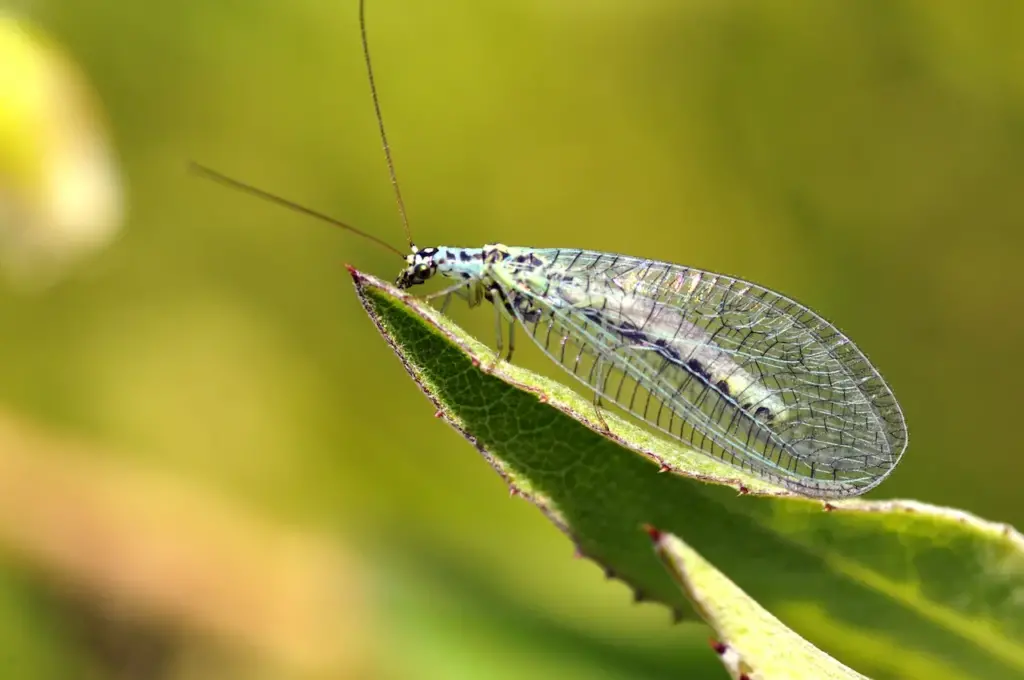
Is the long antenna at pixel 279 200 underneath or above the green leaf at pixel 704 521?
above

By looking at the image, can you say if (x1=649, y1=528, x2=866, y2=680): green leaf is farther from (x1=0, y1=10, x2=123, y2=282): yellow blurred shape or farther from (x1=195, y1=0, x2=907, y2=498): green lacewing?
(x1=0, y1=10, x2=123, y2=282): yellow blurred shape

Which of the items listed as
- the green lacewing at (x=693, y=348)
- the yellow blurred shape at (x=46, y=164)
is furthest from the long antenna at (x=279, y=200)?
the yellow blurred shape at (x=46, y=164)

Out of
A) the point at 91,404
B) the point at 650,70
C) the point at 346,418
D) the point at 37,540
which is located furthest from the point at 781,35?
the point at 37,540

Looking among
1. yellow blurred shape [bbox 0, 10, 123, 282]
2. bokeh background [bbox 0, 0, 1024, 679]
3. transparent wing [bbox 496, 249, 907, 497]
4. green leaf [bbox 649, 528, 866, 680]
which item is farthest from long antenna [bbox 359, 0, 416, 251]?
green leaf [bbox 649, 528, 866, 680]

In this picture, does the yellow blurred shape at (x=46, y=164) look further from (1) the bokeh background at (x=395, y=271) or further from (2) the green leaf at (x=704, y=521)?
(2) the green leaf at (x=704, y=521)

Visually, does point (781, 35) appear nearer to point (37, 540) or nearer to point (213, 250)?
point (213, 250)
